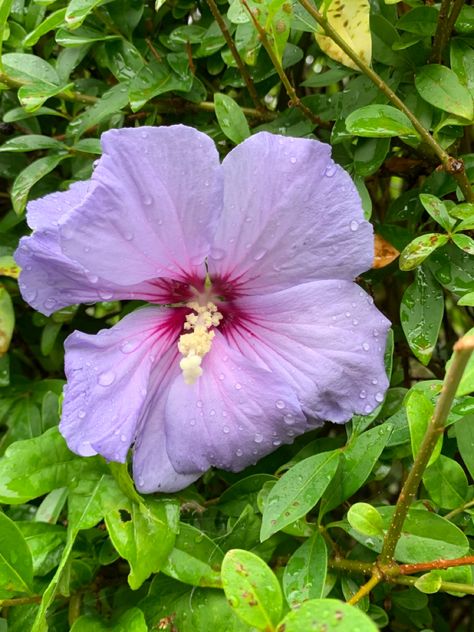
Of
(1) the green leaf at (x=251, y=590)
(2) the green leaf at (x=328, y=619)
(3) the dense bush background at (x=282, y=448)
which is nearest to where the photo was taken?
(2) the green leaf at (x=328, y=619)

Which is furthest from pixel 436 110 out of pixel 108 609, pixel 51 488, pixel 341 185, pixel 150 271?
pixel 108 609

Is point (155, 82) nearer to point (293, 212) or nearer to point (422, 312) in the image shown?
point (293, 212)

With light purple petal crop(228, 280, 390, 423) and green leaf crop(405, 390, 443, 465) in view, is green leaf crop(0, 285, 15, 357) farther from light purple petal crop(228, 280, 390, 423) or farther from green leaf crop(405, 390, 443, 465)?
green leaf crop(405, 390, 443, 465)

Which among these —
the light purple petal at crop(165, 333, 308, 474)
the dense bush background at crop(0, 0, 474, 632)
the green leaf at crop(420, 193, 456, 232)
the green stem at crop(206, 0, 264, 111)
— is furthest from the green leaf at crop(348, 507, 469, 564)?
the green stem at crop(206, 0, 264, 111)

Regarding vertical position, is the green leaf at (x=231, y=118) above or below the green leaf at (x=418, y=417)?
above

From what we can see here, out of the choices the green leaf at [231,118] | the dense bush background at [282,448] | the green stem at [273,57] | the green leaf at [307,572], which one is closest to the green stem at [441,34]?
the dense bush background at [282,448]

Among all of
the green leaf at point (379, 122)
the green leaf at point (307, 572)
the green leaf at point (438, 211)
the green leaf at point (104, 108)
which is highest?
the green leaf at point (379, 122)

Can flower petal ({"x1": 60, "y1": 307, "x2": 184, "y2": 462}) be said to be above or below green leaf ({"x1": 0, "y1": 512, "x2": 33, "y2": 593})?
above

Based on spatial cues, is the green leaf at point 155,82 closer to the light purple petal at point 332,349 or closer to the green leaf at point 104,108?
the green leaf at point 104,108

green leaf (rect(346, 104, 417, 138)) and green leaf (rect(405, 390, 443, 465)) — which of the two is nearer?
green leaf (rect(405, 390, 443, 465))
